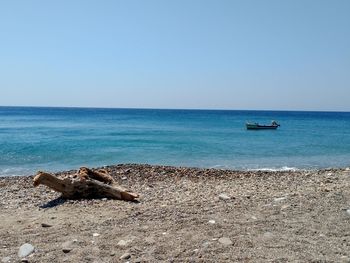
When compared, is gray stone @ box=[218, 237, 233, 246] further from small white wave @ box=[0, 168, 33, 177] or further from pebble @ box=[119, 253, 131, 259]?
small white wave @ box=[0, 168, 33, 177]

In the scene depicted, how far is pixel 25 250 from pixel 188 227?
248 cm

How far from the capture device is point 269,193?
349 inches

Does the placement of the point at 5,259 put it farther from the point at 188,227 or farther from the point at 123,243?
the point at 188,227

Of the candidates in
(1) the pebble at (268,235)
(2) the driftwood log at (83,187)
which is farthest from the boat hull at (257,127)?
(1) the pebble at (268,235)

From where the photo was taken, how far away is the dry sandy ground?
509 cm

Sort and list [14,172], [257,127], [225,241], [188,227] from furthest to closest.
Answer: [257,127] → [14,172] → [188,227] → [225,241]

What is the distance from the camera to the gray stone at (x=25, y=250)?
205 inches

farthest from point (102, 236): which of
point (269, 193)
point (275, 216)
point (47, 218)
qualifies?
point (269, 193)

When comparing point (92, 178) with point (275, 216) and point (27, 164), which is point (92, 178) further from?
point (27, 164)

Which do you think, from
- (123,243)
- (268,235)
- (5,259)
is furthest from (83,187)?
→ (268,235)

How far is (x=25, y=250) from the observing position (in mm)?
5324

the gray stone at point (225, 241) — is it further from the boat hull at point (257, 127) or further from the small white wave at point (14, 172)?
the boat hull at point (257, 127)

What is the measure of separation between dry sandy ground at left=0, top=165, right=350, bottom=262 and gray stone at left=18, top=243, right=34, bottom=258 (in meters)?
0.07

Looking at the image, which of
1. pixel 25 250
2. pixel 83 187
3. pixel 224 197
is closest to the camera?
pixel 25 250
